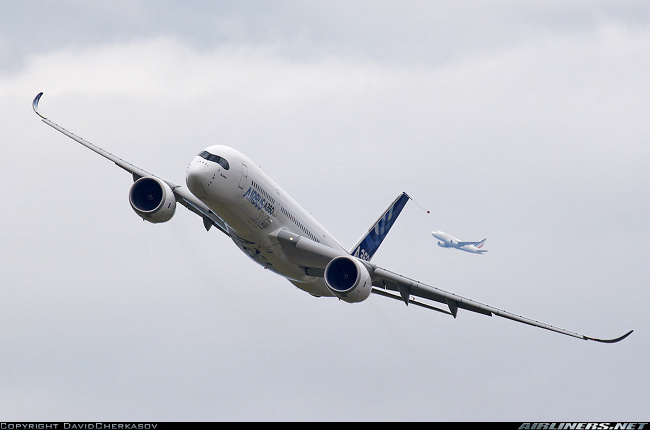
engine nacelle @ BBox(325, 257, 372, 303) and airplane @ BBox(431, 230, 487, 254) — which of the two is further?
airplane @ BBox(431, 230, 487, 254)

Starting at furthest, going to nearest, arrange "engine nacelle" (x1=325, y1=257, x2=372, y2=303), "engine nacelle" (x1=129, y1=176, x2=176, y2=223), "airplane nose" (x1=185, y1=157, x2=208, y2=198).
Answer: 1. "engine nacelle" (x1=129, y1=176, x2=176, y2=223)
2. "engine nacelle" (x1=325, y1=257, x2=372, y2=303)
3. "airplane nose" (x1=185, y1=157, x2=208, y2=198)

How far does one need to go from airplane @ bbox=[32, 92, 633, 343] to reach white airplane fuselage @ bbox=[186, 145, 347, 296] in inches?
1.8

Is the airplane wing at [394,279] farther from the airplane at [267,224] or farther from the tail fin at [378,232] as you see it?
the tail fin at [378,232]

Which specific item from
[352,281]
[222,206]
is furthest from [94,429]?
[352,281]

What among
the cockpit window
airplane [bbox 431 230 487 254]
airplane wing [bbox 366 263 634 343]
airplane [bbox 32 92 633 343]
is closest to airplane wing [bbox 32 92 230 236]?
airplane [bbox 32 92 633 343]

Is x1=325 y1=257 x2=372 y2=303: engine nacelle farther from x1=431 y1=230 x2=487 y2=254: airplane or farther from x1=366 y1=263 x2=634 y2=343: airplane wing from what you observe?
x1=431 y1=230 x2=487 y2=254: airplane

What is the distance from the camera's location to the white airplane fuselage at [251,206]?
44.8m

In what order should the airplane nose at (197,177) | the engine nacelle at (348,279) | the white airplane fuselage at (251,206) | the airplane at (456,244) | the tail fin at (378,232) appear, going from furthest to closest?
the airplane at (456,244)
the tail fin at (378,232)
the engine nacelle at (348,279)
the white airplane fuselage at (251,206)
the airplane nose at (197,177)

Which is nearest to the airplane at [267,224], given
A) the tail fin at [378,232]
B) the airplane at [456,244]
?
the tail fin at [378,232]

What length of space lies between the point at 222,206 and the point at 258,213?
2.38m

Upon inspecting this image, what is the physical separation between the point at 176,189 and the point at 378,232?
48.4 ft

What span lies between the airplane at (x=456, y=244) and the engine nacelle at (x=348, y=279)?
103 meters

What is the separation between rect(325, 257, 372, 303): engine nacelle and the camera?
47344mm

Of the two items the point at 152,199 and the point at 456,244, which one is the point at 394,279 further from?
the point at 456,244
